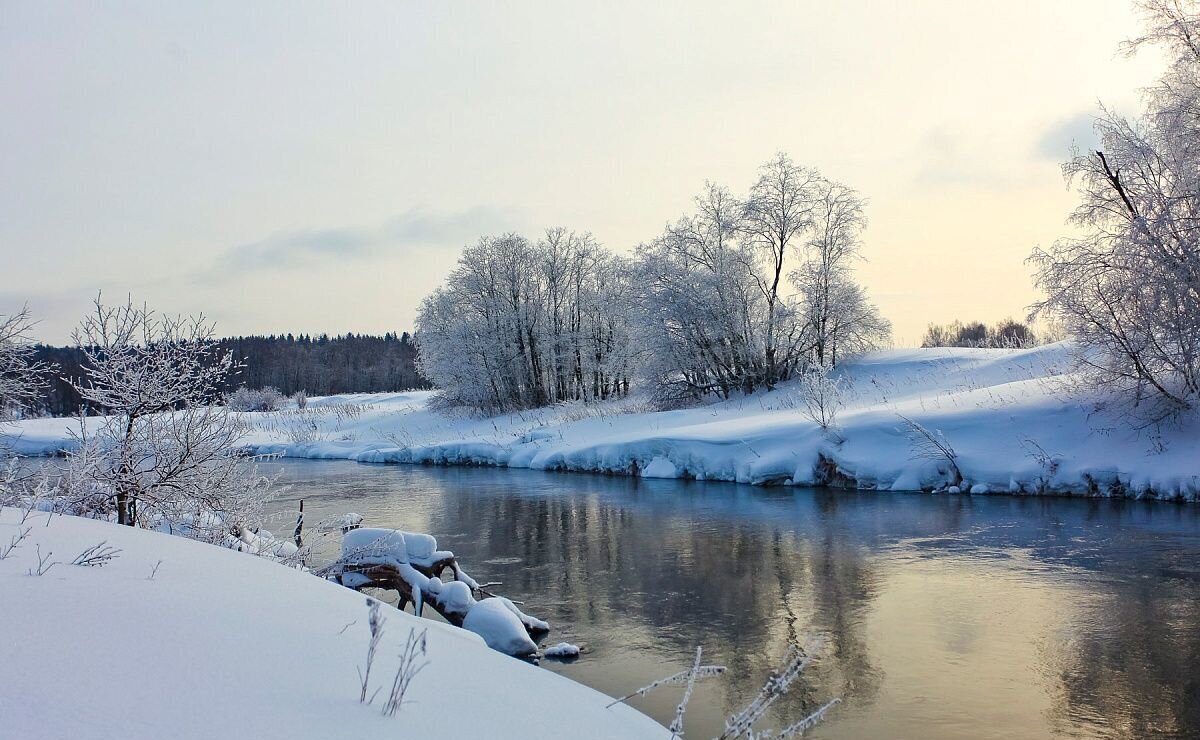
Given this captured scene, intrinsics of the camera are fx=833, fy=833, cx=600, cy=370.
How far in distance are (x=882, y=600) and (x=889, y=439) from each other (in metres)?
11.0

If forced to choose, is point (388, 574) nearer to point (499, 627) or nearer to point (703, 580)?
point (499, 627)

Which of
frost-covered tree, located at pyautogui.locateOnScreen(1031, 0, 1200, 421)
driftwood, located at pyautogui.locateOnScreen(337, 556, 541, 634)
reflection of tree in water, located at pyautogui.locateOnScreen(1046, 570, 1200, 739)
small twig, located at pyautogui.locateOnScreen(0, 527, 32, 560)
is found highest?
frost-covered tree, located at pyautogui.locateOnScreen(1031, 0, 1200, 421)

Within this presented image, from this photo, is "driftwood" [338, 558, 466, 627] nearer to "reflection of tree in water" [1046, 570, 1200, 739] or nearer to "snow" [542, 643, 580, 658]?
"snow" [542, 643, 580, 658]

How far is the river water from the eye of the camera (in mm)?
7168

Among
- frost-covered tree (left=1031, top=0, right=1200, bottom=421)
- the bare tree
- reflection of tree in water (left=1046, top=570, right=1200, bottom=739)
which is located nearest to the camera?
reflection of tree in water (left=1046, top=570, right=1200, bottom=739)

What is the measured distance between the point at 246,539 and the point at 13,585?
7501mm

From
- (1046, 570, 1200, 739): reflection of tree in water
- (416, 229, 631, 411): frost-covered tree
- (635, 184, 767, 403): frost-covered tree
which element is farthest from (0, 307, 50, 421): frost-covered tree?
(416, 229, 631, 411): frost-covered tree

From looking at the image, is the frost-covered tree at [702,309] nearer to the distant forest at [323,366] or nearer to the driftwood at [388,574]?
the driftwood at [388,574]

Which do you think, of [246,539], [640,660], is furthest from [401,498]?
[640,660]

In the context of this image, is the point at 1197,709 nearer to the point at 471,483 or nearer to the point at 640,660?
the point at 640,660

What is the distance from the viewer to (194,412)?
900cm

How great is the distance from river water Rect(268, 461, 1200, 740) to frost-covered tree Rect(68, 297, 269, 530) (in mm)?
1694

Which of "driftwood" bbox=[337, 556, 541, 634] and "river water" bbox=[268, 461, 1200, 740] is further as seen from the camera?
"driftwood" bbox=[337, 556, 541, 634]

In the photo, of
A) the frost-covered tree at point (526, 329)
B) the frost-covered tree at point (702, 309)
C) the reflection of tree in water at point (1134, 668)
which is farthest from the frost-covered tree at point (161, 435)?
the frost-covered tree at point (526, 329)
